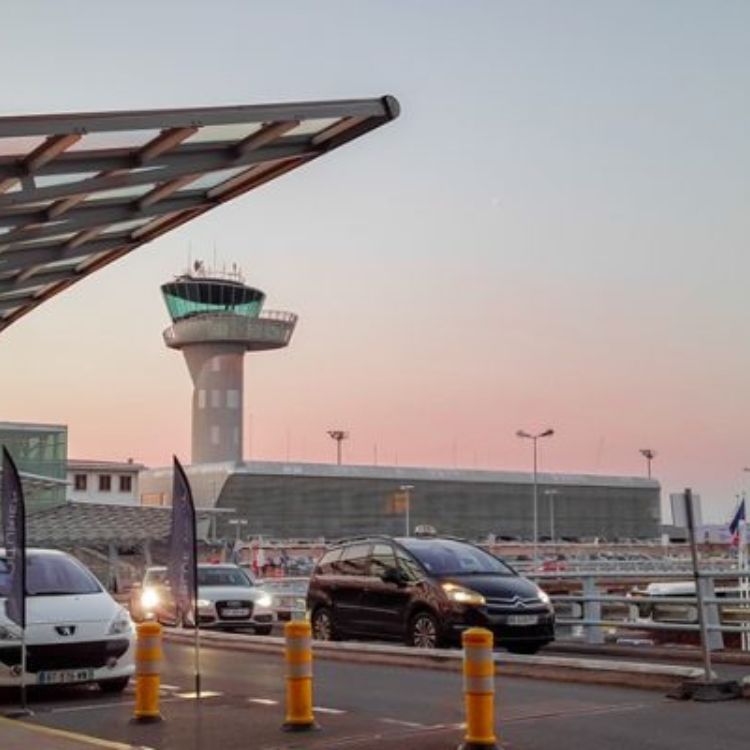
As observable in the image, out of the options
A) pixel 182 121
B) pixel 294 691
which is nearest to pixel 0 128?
pixel 182 121

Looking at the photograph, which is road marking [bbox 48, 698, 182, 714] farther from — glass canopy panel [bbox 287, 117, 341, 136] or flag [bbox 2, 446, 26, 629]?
glass canopy panel [bbox 287, 117, 341, 136]

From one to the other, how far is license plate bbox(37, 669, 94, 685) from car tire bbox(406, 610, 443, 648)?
5.60 meters

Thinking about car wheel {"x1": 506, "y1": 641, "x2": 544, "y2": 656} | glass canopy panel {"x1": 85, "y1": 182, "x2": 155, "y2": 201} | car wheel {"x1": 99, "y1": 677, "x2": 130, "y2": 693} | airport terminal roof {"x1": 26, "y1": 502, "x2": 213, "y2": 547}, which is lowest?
car wheel {"x1": 99, "y1": 677, "x2": 130, "y2": 693}

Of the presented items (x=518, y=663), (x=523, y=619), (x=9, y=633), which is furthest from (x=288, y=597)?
(x=9, y=633)

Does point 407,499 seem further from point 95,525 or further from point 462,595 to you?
point 462,595

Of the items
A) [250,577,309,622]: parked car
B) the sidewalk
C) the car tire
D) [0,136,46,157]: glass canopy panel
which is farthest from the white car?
[250,577,309,622]: parked car

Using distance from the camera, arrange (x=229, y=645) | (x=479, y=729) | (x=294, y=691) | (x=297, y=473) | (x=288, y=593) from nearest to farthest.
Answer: (x=479, y=729)
(x=294, y=691)
(x=229, y=645)
(x=288, y=593)
(x=297, y=473)

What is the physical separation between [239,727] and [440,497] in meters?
120

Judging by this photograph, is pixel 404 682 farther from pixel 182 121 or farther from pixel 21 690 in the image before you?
pixel 182 121

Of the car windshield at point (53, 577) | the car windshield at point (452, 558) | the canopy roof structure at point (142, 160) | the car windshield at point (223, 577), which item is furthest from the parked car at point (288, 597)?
the canopy roof structure at point (142, 160)

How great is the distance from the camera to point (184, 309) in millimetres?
128000

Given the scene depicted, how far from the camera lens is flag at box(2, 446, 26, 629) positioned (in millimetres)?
11141

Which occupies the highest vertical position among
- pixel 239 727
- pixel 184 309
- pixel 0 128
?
pixel 184 309

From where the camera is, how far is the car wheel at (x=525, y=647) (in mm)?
16578
